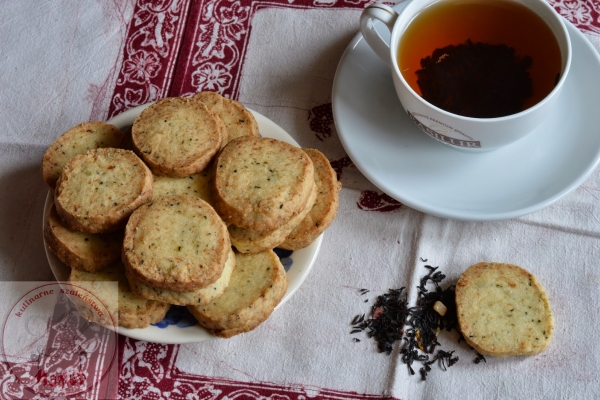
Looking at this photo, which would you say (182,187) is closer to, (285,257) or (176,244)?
(176,244)

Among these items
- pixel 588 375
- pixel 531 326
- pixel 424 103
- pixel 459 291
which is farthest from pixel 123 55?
pixel 588 375

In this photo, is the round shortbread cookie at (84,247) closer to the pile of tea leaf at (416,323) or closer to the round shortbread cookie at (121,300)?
the round shortbread cookie at (121,300)

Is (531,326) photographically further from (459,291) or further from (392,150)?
(392,150)

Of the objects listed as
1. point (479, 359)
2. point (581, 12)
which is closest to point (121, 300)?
point (479, 359)

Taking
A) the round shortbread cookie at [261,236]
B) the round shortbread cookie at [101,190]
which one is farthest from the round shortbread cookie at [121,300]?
the round shortbread cookie at [261,236]

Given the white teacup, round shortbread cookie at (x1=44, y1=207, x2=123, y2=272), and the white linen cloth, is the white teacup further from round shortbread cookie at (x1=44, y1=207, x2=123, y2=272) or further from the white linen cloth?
round shortbread cookie at (x1=44, y1=207, x2=123, y2=272)

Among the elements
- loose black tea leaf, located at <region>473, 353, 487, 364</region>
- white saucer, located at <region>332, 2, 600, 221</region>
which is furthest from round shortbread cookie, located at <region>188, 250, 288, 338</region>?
loose black tea leaf, located at <region>473, 353, 487, 364</region>
